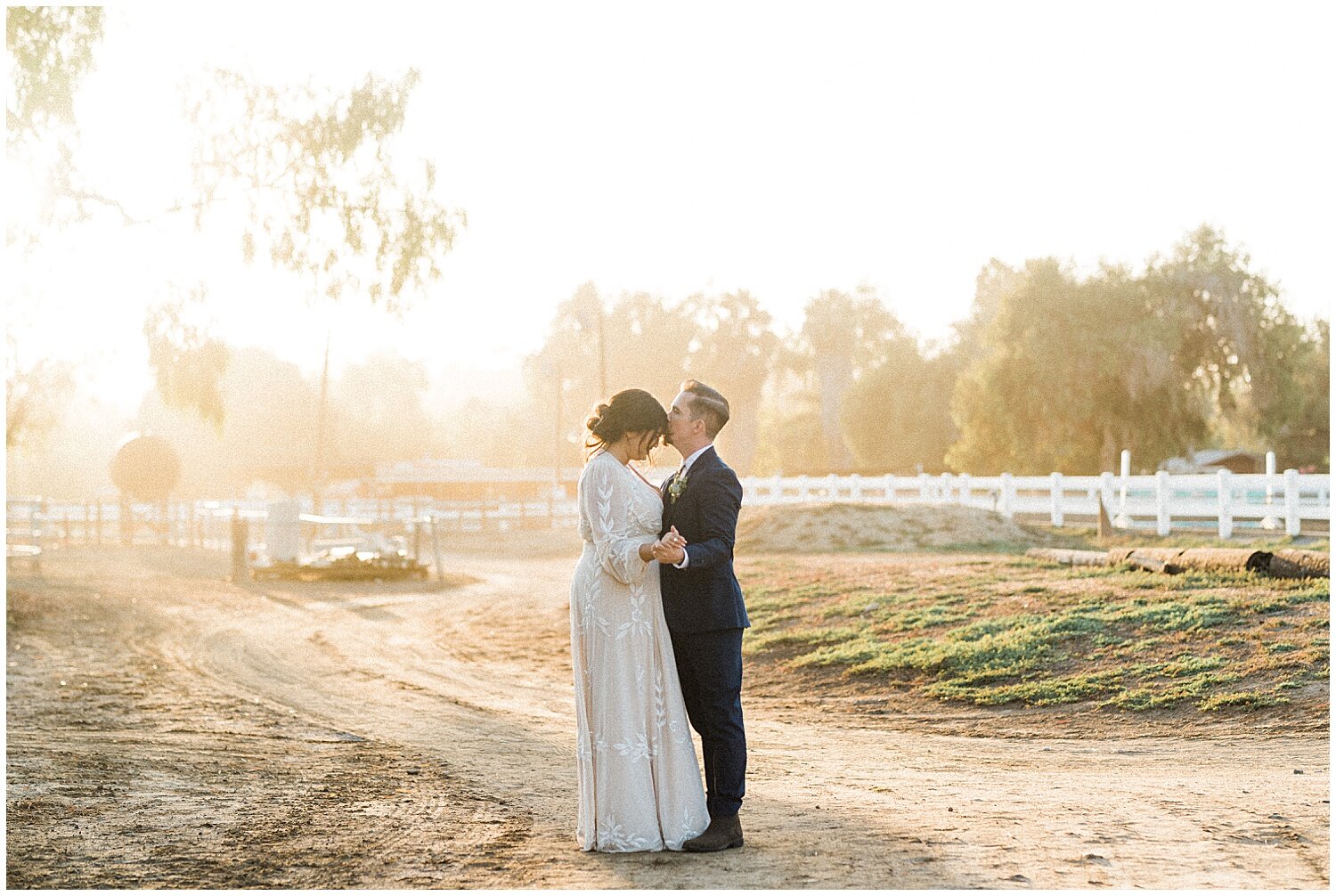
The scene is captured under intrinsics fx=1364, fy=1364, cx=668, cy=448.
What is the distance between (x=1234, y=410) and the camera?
4434 cm

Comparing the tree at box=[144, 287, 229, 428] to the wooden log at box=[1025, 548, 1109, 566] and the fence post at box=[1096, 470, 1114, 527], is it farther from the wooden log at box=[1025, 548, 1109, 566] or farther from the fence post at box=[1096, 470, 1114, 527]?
the fence post at box=[1096, 470, 1114, 527]

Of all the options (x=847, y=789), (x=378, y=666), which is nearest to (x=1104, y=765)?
(x=847, y=789)

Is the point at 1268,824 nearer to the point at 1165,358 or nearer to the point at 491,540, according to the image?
the point at 491,540

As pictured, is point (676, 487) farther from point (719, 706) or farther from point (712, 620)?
point (719, 706)

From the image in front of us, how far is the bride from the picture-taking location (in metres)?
5.61

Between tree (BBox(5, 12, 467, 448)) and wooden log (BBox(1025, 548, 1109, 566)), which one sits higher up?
tree (BBox(5, 12, 467, 448))

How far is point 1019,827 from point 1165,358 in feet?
126

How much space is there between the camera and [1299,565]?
13.0 metres

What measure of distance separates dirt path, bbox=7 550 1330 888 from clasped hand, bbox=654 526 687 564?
121 cm

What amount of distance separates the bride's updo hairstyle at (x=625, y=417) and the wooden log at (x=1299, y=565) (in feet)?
30.8

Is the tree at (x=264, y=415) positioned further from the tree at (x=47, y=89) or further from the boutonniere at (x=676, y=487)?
the boutonniere at (x=676, y=487)

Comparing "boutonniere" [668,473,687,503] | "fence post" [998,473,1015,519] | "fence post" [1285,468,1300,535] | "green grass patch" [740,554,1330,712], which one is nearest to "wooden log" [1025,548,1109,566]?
"green grass patch" [740,554,1330,712]

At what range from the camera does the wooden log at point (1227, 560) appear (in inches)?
522

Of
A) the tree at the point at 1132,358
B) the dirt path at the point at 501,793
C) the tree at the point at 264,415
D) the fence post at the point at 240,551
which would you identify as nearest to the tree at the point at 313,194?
the fence post at the point at 240,551
